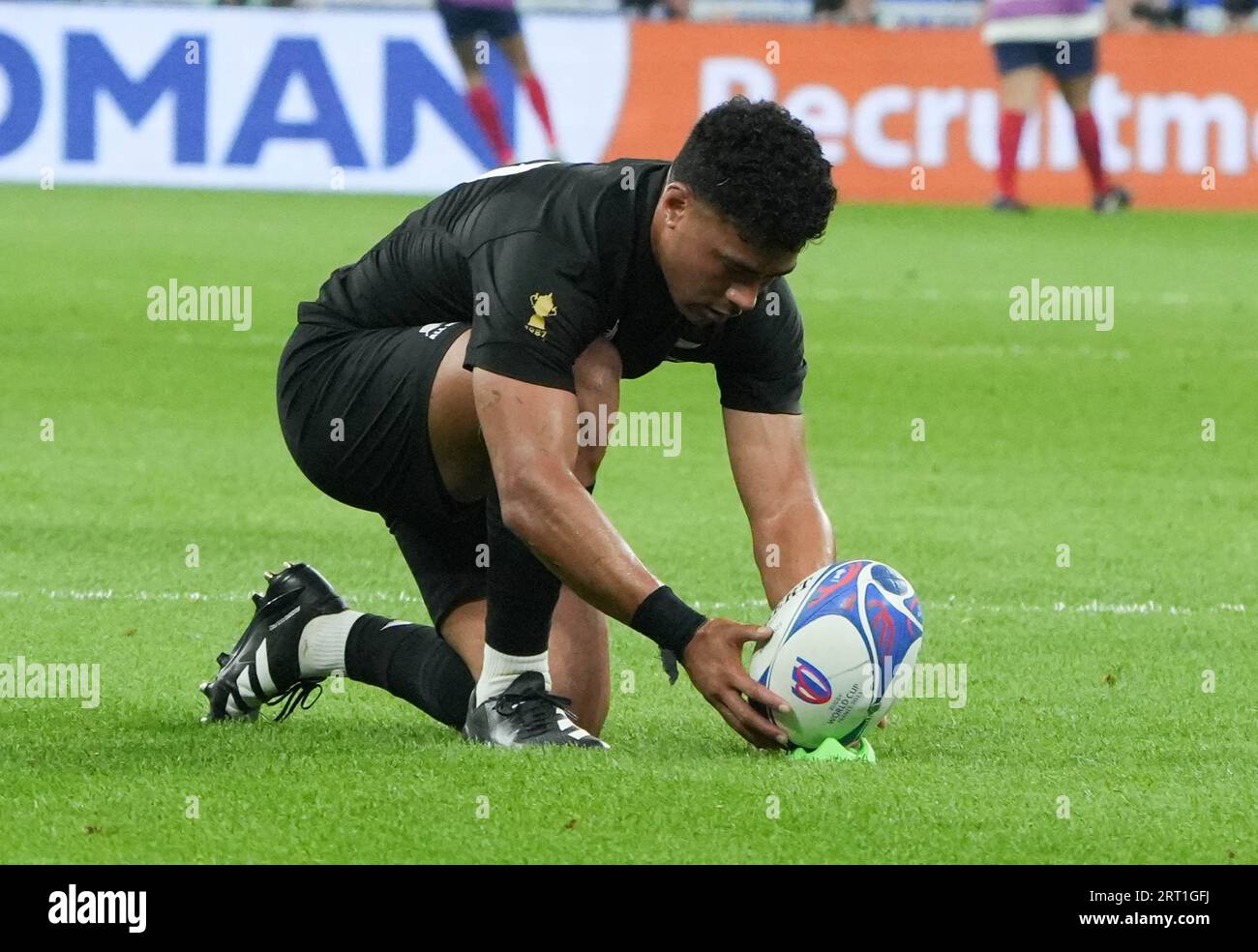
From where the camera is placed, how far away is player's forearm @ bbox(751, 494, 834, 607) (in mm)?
5750

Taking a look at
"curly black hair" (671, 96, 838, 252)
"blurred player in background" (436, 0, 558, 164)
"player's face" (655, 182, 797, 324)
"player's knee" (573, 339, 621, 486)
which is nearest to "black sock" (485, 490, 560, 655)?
"player's knee" (573, 339, 621, 486)

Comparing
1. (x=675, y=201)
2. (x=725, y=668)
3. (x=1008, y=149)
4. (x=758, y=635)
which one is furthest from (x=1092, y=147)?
(x=725, y=668)

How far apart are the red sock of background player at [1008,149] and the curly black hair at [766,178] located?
14.5 m

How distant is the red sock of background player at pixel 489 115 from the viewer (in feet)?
62.2

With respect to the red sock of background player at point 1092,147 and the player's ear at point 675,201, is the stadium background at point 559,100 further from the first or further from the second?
the player's ear at point 675,201

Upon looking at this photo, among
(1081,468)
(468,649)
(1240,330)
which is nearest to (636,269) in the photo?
(468,649)

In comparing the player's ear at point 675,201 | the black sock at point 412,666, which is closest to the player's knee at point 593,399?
the player's ear at point 675,201

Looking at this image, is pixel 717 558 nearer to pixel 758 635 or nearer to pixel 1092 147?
pixel 758 635

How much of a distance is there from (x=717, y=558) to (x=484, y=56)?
36.6 ft

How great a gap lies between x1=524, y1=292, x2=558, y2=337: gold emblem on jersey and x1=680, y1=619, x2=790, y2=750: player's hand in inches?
28.4

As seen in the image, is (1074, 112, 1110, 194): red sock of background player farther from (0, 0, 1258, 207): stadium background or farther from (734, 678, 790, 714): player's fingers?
(734, 678, 790, 714): player's fingers

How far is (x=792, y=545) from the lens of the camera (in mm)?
5781

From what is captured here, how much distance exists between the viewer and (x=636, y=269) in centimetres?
538

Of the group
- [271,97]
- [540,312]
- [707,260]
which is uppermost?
[271,97]
